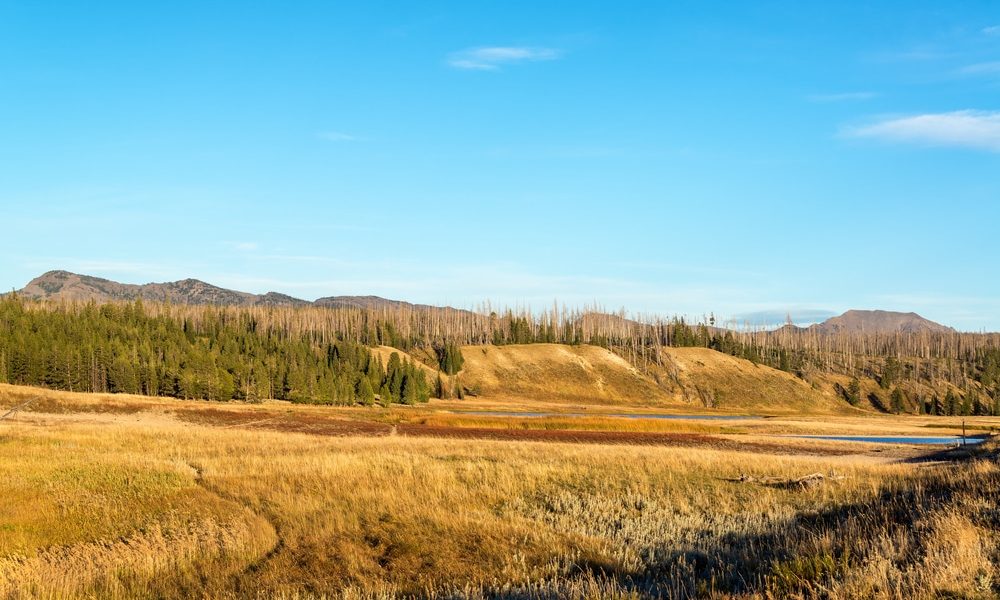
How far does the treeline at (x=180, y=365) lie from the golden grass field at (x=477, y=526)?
3254 inches

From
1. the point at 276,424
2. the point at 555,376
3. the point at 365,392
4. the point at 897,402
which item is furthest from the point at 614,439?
the point at 897,402

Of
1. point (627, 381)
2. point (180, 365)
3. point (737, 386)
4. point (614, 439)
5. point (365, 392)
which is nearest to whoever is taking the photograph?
point (614, 439)

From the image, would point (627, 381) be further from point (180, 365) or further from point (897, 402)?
point (180, 365)

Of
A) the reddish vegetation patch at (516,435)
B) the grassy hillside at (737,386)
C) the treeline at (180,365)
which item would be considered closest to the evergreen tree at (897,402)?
the grassy hillside at (737,386)

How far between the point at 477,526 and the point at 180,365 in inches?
4221

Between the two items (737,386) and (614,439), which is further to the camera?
(737,386)

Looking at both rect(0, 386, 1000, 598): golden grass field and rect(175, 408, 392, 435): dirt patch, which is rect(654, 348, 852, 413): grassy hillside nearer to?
rect(175, 408, 392, 435): dirt patch

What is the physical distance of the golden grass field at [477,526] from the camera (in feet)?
30.9

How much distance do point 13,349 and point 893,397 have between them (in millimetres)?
170761

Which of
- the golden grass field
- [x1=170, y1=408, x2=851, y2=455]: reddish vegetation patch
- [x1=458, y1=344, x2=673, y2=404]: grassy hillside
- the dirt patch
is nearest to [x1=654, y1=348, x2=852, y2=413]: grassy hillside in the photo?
[x1=458, y1=344, x2=673, y2=404]: grassy hillside

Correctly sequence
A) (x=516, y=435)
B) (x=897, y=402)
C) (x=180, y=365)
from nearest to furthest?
(x=516, y=435) < (x=180, y=365) < (x=897, y=402)

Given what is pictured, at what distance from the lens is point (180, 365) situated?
10881 cm

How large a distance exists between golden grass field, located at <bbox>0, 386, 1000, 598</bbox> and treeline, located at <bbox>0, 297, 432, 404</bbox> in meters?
82.7

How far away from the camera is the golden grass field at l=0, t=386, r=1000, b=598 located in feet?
30.9
